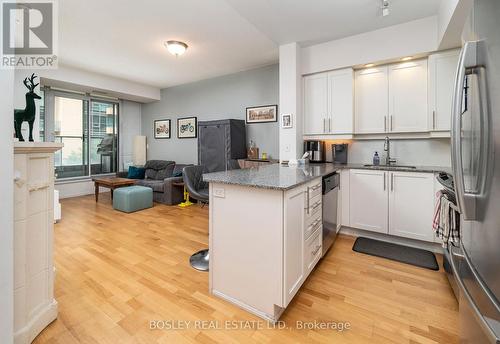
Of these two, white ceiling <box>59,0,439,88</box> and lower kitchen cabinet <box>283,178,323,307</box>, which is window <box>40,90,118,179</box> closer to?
white ceiling <box>59,0,439,88</box>

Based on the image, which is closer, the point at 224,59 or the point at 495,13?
the point at 495,13

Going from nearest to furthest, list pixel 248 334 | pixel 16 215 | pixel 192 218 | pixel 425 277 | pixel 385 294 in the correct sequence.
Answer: pixel 16 215 → pixel 248 334 → pixel 385 294 → pixel 425 277 → pixel 192 218

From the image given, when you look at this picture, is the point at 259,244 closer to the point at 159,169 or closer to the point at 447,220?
the point at 447,220

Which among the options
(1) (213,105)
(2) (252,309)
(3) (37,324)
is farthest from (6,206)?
(1) (213,105)

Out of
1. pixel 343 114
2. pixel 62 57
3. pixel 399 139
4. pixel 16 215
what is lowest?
pixel 16 215

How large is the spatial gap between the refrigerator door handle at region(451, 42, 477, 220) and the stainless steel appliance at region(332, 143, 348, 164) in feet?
8.66

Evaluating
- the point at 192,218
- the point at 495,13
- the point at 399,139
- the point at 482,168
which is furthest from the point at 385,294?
the point at 192,218

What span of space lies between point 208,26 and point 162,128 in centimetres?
396

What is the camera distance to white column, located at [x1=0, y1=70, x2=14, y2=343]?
43.7 inches

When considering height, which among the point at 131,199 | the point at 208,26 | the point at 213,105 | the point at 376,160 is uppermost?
the point at 208,26

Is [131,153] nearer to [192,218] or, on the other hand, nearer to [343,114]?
[192,218]

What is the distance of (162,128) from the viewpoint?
21.3 ft

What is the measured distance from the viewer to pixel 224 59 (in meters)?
4.29

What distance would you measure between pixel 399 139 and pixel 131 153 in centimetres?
667
